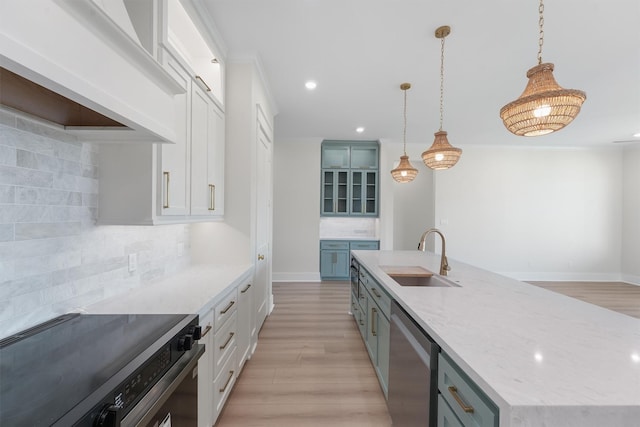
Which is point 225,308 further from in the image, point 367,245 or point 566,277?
point 566,277

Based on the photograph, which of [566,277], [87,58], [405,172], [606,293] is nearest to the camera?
[87,58]

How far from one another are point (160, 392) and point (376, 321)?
65.2 inches

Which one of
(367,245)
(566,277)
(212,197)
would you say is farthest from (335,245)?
(566,277)

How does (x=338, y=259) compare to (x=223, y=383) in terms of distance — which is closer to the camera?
(x=223, y=383)

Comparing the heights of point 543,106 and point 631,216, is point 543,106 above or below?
above

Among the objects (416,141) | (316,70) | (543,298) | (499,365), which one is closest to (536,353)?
(499,365)

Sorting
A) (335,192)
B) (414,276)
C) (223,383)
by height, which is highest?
(335,192)

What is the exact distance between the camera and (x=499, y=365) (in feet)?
2.87

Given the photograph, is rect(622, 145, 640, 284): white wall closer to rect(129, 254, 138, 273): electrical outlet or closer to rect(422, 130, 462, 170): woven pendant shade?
rect(422, 130, 462, 170): woven pendant shade

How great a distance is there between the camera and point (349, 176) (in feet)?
18.7

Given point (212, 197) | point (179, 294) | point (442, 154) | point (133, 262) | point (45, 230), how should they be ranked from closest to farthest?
point (45, 230) → point (179, 294) → point (133, 262) → point (212, 197) → point (442, 154)

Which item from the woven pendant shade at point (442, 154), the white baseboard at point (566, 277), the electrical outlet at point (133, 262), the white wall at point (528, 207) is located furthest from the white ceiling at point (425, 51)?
the white baseboard at point (566, 277)

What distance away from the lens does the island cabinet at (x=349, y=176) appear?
18.7 feet

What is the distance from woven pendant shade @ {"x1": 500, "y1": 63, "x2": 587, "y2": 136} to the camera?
1423 mm
